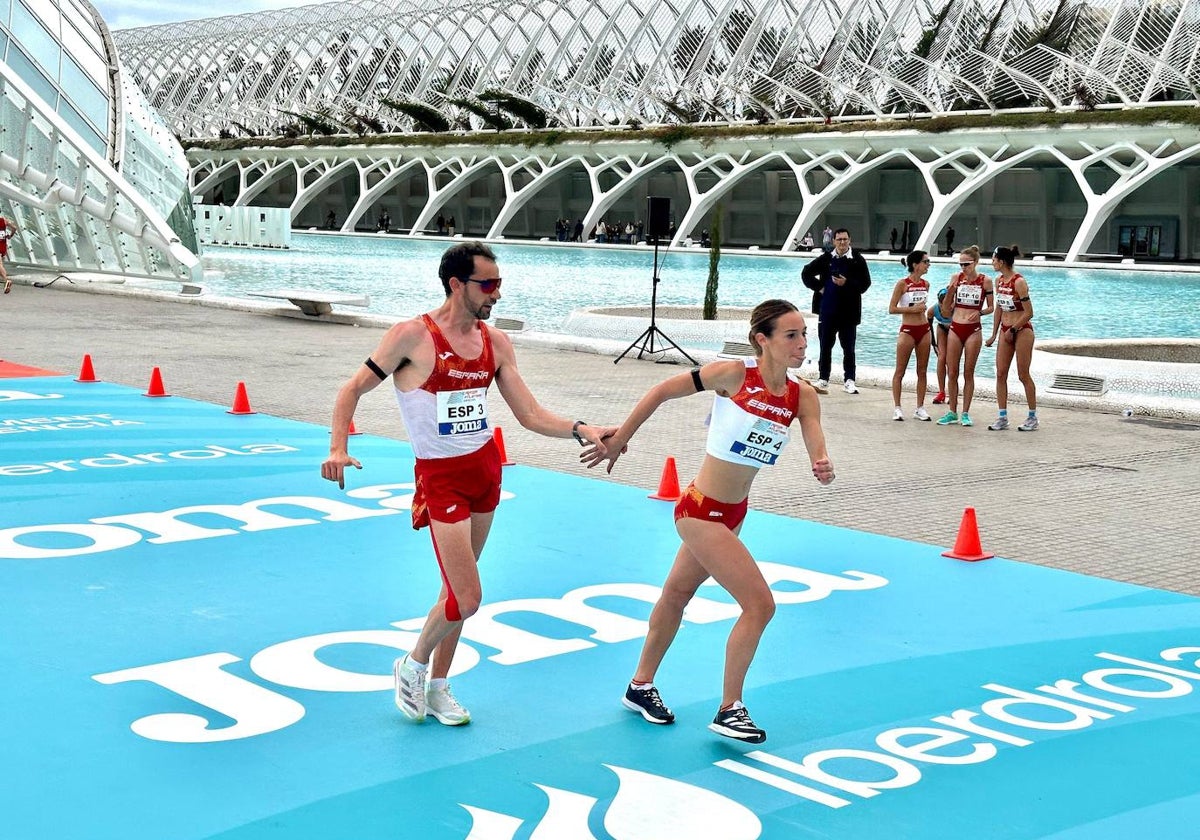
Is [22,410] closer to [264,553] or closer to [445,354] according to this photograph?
[264,553]

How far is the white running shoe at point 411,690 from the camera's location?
4965mm

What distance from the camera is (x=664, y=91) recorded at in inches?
3029

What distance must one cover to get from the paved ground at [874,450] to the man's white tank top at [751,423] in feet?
11.3

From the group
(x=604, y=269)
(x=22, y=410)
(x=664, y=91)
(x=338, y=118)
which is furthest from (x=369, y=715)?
(x=338, y=118)

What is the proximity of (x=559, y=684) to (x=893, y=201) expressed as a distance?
67517 mm

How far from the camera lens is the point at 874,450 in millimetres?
11727

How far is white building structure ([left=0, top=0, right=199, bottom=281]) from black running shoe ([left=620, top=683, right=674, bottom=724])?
26372 mm

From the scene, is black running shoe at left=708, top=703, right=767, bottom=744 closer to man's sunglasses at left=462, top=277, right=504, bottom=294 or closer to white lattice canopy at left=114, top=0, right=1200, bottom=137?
man's sunglasses at left=462, top=277, right=504, bottom=294

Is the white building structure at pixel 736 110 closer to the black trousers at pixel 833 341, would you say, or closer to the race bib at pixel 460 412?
the black trousers at pixel 833 341

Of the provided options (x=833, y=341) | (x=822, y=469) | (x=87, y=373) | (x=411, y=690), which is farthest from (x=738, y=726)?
(x=87, y=373)

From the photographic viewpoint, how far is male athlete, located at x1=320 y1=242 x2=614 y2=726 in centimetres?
479

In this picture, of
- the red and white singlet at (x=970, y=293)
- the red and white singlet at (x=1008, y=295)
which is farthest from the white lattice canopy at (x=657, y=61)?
the red and white singlet at (x=1008, y=295)

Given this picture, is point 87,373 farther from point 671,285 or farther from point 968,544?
point 671,285

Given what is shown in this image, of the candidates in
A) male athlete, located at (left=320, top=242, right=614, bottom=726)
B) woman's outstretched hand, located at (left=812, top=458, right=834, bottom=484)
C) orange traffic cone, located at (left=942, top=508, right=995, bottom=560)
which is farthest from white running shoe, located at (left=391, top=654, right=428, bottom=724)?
orange traffic cone, located at (left=942, top=508, right=995, bottom=560)
